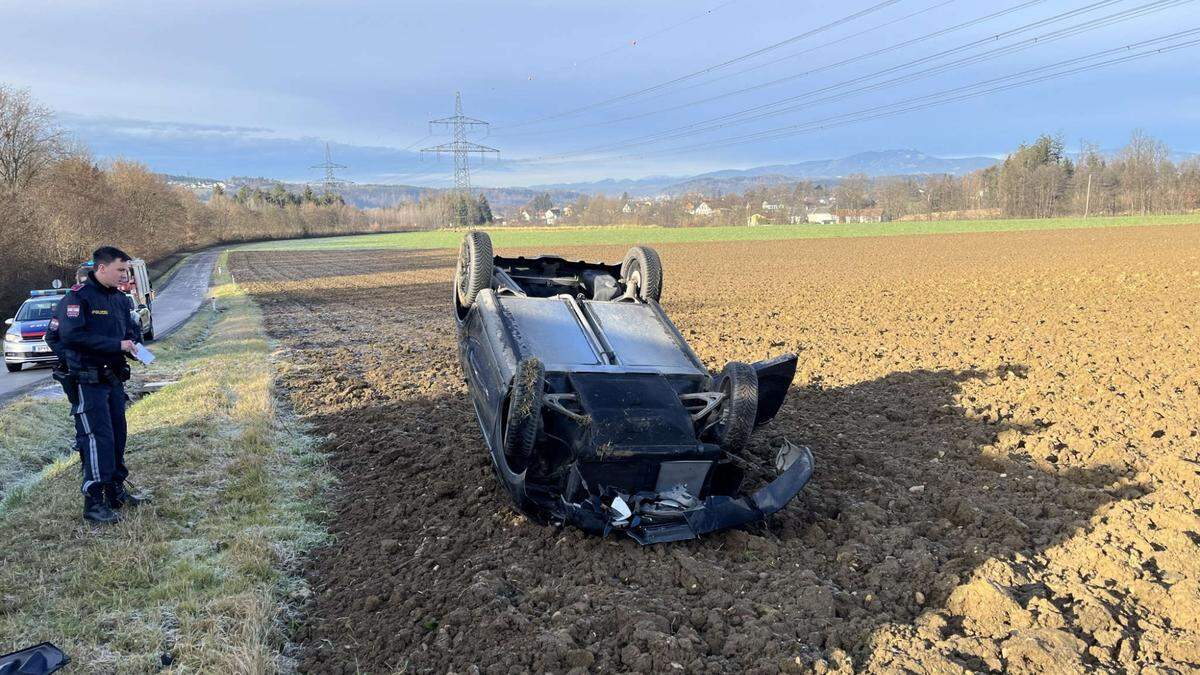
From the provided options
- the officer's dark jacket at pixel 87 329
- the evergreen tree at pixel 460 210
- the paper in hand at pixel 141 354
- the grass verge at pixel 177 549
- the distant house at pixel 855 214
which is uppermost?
the evergreen tree at pixel 460 210

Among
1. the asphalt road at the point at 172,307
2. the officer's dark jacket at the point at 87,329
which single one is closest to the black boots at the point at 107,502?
the officer's dark jacket at the point at 87,329

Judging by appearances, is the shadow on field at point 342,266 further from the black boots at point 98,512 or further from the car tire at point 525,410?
the car tire at point 525,410

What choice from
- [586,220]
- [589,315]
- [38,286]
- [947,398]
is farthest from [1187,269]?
[586,220]

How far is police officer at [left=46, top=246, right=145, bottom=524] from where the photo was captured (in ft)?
17.6

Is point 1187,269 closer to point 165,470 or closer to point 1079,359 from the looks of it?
point 1079,359

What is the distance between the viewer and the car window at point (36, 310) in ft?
46.2

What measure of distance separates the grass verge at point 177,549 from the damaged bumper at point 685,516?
186 centimetres

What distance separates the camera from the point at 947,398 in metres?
8.23

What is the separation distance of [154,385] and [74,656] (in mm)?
8493

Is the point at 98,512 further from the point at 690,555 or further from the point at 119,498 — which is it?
the point at 690,555

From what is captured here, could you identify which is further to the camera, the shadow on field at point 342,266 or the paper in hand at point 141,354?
the shadow on field at point 342,266

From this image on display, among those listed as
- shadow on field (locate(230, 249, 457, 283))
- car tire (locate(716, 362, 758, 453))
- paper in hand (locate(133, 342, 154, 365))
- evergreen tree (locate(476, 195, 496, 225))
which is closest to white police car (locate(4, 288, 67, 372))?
paper in hand (locate(133, 342, 154, 365))

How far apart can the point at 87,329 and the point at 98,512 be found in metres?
1.40

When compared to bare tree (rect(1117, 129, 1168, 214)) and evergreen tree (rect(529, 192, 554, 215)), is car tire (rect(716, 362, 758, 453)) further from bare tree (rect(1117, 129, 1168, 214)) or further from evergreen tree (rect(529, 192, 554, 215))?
evergreen tree (rect(529, 192, 554, 215))
